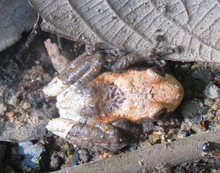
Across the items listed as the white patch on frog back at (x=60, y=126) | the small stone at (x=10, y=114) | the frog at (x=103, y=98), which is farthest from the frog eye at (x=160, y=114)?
the small stone at (x=10, y=114)

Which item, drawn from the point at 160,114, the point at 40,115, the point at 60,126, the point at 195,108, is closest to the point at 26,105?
the point at 40,115

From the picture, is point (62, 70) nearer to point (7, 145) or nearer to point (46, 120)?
point (46, 120)

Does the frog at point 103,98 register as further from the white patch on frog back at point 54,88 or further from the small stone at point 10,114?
the small stone at point 10,114

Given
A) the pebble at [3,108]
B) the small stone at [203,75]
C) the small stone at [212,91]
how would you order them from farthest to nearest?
the pebble at [3,108] < the small stone at [203,75] < the small stone at [212,91]

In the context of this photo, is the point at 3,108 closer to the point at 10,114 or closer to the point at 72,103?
the point at 10,114

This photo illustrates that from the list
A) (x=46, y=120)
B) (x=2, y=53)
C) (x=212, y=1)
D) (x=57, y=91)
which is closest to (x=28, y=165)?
(x=46, y=120)

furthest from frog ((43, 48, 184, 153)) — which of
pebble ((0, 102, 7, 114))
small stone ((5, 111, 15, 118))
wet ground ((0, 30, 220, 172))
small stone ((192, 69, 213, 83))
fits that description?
pebble ((0, 102, 7, 114))
